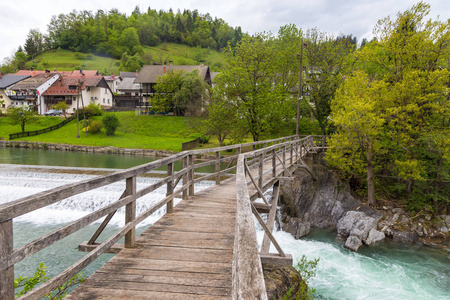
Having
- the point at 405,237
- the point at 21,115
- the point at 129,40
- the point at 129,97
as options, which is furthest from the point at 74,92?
the point at 129,40

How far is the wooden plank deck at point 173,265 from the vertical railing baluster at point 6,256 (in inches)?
33.4

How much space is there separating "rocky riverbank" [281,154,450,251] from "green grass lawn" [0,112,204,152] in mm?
18869

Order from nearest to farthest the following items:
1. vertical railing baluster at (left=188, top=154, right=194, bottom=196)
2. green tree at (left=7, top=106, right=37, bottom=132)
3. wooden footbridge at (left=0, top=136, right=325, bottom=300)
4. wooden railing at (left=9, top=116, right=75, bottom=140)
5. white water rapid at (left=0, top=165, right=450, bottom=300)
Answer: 1. wooden footbridge at (left=0, top=136, right=325, bottom=300)
2. vertical railing baluster at (left=188, top=154, right=194, bottom=196)
3. white water rapid at (left=0, top=165, right=450, bottom=300)
4. wooden railing at (left=9, top=116, right=75, bottom=140)
5. green tree at (left=7, top=106, right=37, bottom=132)

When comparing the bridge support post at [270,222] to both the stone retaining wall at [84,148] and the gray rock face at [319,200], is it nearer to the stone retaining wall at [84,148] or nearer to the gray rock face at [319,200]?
the gray rock face at [319,200]

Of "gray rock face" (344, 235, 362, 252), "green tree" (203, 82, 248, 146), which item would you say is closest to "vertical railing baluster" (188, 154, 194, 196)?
"gray rock face" (344, 235, 362, 252)

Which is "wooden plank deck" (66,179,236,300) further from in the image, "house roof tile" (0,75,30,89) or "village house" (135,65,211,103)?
"house roof tile" (0,75,30,89)

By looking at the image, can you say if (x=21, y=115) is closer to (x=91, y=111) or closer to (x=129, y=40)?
(x=91, y=111)

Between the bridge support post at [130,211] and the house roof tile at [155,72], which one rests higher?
the house roof tile at [155,72]

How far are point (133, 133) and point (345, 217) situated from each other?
3683cm

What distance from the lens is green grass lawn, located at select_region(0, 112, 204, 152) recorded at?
38250 mm

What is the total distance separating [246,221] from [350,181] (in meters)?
21.1

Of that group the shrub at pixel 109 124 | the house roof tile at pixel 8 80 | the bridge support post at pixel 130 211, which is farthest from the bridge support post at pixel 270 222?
the house roof tile at pixel 8 80

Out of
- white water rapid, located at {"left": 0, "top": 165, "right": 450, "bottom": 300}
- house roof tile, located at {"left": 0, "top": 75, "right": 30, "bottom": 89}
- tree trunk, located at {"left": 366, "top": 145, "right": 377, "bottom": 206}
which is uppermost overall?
house roof tile, located at {"left": 0, "top": 75, "right": 30, "bottom": 89}

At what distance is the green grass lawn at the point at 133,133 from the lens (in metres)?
38.2
